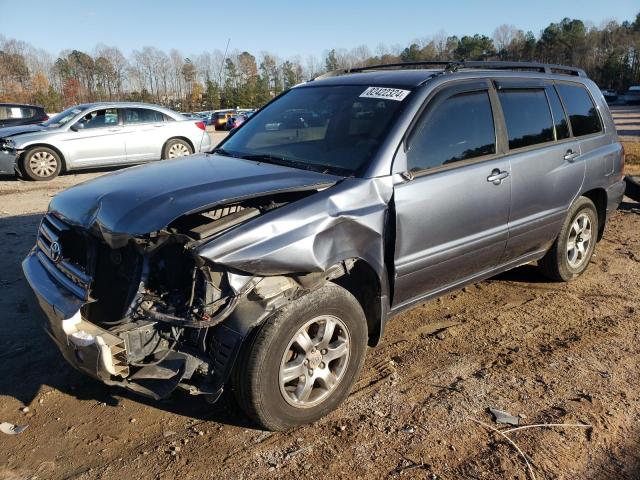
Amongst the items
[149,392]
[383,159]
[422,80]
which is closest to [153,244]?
[149,392]

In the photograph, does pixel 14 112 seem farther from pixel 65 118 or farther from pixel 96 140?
pixel 96 140

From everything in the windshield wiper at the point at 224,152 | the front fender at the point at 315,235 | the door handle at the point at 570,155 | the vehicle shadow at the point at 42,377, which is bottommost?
the vehicle shadow at the point at 42,377

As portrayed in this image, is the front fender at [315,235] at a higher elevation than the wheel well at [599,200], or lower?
higher

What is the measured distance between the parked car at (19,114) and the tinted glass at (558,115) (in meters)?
14.7

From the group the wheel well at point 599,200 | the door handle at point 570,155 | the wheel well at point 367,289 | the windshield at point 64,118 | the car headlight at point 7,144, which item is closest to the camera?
the wheel well at point 367,289

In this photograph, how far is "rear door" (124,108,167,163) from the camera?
1188 centimetres

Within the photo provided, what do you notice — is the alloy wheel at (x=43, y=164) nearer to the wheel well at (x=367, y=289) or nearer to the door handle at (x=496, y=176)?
the wheel well at (x=367, y=289)

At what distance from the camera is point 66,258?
3072 millimetres

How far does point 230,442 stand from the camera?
2846 millimetres

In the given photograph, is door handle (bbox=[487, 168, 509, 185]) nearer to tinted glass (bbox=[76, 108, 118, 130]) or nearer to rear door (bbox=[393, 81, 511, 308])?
rear door (bbox=[393, 81, 511, 308])

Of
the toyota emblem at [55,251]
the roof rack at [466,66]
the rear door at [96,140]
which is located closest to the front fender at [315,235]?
the toyota emblem at [55,251]

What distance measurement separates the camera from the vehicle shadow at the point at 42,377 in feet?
10.3

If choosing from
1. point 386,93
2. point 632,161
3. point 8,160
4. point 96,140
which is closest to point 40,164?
point 8,160

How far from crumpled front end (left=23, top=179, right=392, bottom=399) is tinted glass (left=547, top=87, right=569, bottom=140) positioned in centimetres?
258
